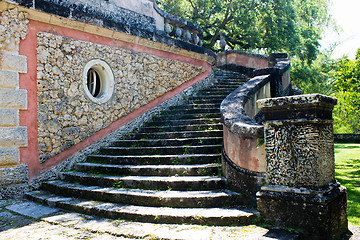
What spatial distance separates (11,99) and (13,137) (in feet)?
2.23

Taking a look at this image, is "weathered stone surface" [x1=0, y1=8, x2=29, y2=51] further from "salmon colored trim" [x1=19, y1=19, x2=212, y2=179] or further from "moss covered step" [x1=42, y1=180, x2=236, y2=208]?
"moss covered step" [x1=42, y1=180, x2=236, y2=208]

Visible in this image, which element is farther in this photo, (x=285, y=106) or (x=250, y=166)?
(x=250, y=166)

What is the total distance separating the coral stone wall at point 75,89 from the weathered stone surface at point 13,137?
0.30m

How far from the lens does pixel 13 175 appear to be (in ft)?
16.0

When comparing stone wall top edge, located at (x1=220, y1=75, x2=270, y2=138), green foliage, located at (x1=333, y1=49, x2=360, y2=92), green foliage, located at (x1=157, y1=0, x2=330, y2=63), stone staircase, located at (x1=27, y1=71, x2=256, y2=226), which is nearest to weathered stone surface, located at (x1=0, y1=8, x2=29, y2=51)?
stone staircase, located at (x1=27, y1=71, x2=256, y2=226)

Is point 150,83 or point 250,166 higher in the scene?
point 150,83

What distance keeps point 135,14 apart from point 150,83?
7.16 ft

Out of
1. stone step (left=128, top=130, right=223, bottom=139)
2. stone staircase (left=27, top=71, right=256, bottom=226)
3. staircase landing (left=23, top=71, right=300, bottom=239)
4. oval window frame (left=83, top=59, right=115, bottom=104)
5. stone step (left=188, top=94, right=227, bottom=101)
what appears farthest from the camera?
stone step (left=188, top=94, right=227, bottom=101)

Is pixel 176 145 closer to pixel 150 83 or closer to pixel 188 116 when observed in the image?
pixel 188 116

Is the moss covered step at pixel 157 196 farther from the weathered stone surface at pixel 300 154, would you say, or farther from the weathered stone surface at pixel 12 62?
the weathered stone surface at pixel 12 62

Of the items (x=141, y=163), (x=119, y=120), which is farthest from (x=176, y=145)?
(x=119, y=120)

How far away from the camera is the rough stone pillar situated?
107 inches

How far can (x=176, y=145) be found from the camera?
18.1ft

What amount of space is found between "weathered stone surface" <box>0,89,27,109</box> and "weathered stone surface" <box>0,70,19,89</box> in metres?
0.09
